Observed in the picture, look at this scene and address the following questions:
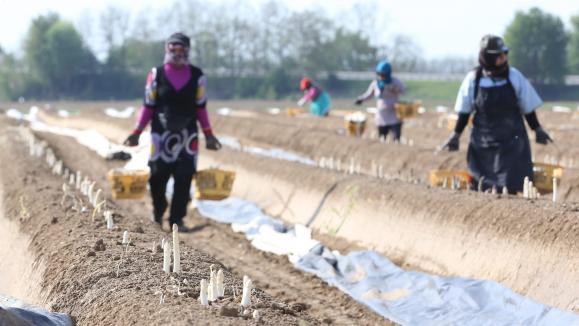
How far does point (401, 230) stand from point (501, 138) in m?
1.58

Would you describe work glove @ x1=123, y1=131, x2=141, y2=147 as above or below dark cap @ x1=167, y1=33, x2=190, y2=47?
below

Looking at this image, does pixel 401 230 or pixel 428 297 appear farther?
pixel 401 230

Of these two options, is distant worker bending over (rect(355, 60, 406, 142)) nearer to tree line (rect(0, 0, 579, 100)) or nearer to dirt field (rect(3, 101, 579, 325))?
dirt field (rect(3, 101, 579, 325))

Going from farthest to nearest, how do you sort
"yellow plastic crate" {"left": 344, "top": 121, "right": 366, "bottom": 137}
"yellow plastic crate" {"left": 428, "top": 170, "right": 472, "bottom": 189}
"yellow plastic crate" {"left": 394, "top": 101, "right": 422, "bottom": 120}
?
1. "yellow plastic crate" {"left": 344, "top": 121, "right": 366, "bottom": 137}
2. "yellow plastic crate" {"left": 394, "top": 101, "right": 422, "bottom": 120}
3. "yellow plastic crate" {"left": 428, "top": 170, "right": 472, "bottom": 189}

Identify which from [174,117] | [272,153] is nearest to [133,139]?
[174,117]

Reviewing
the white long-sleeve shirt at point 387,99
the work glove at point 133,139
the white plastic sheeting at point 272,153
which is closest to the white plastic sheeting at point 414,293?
the work glove at point 133,139

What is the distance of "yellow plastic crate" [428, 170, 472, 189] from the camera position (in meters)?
12.0

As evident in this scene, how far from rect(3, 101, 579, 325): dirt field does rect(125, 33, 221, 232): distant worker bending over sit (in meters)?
0.54

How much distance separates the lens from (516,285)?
9039 millimetres

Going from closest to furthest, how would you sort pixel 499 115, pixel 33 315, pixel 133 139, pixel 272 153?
pixel 33 315
pixel 499 115
pixel 133 139
pixel 272 153

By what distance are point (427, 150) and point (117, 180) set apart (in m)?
8.47

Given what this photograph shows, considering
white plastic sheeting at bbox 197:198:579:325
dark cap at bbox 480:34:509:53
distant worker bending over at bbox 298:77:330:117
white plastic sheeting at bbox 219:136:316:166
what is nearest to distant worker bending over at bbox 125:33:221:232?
white plastic sheeting at bbox 197:198:579:325

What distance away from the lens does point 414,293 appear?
899 centimetres

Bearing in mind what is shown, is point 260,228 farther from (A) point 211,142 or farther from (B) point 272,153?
(B) point 272,153
